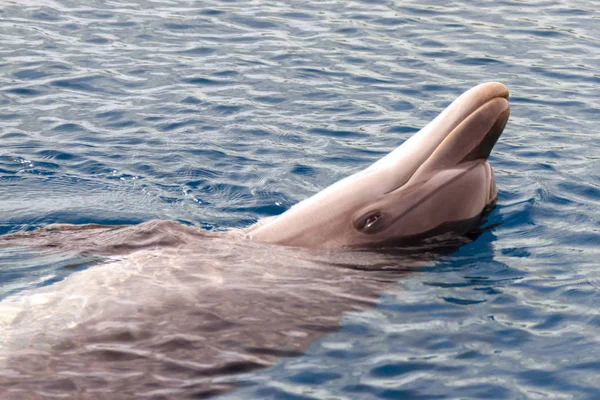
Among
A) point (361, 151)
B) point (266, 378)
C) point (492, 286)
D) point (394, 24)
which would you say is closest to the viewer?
point (266, 378)

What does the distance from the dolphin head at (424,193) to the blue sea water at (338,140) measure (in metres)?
0.53

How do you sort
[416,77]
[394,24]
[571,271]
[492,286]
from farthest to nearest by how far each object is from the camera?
1. [394,24]
2. [416,77]
3. [571,271]
4. [492,286]

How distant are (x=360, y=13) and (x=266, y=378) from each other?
14.3m

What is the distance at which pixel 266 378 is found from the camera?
675 centimetres

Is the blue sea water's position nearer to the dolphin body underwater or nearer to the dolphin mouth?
the dolphin body underwater

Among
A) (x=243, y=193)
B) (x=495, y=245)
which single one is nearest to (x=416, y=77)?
(x=243, y=193)

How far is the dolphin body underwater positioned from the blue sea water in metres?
0.31

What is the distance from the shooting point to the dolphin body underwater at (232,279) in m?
6.70

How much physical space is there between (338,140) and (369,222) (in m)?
5.08

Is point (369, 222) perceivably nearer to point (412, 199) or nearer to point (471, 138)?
point (412, 199)

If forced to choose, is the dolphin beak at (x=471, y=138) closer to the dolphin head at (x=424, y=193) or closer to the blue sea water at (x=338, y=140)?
the dolphin head at (x=424, y=193)

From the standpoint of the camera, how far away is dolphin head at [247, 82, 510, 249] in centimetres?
841

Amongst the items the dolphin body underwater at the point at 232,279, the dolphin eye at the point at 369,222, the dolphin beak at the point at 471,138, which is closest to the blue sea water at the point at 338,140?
the dolphin body underwater at the point at 232,279

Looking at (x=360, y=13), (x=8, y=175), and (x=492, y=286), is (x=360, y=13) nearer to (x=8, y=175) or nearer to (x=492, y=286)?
(x=8, y=175)
